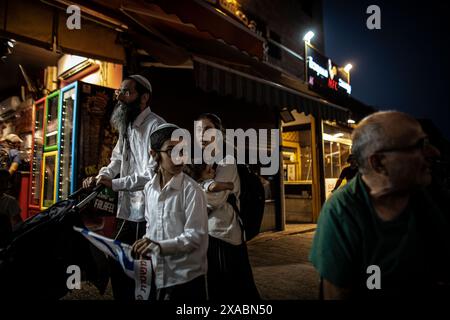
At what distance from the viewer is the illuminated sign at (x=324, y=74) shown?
9.30m

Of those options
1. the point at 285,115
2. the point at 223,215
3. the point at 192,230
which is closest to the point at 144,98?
the point at 223,215

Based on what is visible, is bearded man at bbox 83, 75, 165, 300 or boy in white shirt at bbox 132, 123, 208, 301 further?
bearded man at bbox 83, 75, 165, 300

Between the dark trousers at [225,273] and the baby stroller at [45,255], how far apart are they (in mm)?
1162

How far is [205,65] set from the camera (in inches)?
184

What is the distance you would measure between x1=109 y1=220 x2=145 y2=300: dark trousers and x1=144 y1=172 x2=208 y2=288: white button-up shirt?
47 centimetres

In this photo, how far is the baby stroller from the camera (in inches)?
72.7

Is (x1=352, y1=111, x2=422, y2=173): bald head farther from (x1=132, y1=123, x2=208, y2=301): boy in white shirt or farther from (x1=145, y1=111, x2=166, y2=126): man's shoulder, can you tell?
(x1=145, y1=111, x2=166, y2=126): man's shoulder

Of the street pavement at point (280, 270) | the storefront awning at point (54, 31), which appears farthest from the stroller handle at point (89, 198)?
the storefront awning at point (54, 31)

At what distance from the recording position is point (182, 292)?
2.00 meters

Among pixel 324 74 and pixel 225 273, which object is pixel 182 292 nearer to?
pixel 225 273

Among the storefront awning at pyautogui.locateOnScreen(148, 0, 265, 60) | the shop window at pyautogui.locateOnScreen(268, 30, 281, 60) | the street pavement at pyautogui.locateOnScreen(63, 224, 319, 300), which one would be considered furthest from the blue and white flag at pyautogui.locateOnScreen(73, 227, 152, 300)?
the shop window at pyautogui.locateOnScreen(268, 30, 281, 60)

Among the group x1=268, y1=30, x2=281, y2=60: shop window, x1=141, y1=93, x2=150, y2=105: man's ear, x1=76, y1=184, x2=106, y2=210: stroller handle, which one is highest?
x1=268, y1=30, x2=281, y2=60: shop window

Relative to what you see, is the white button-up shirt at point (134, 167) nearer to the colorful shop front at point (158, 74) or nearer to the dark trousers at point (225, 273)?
the dark trousers at point (225, 273)

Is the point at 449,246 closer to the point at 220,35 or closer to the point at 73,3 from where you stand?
the point at 220,35
